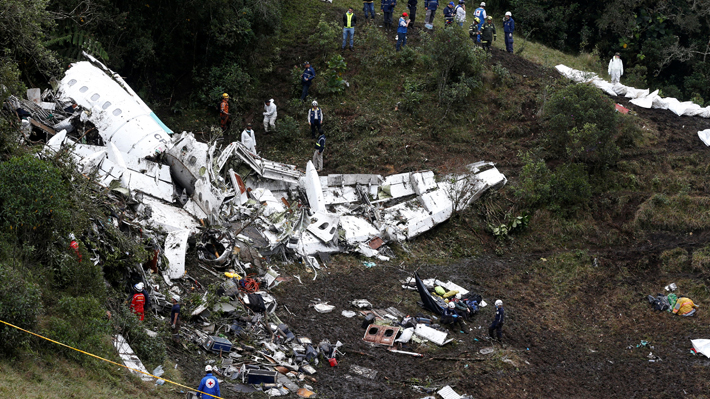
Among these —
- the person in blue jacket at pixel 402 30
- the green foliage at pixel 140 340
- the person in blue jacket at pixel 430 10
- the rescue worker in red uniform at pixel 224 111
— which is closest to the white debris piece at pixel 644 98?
the person in blue jacket at pixel 430 10

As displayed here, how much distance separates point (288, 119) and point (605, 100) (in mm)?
8933

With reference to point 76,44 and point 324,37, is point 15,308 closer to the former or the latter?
point 76,44

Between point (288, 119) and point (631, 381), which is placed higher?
point (288, 119)

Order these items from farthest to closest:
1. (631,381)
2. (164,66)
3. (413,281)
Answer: (164,66) < (413,281) < (631,381)

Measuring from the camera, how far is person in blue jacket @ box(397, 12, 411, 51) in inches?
829

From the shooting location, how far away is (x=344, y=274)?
14.2m

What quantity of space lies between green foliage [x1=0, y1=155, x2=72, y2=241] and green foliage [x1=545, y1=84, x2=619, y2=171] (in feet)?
40.5

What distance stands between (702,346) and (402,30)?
13391mm

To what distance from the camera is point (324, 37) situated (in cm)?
2147

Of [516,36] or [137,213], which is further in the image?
[516,36]

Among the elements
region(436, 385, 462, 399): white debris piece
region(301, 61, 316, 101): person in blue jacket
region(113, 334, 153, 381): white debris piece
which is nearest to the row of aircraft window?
region(301, 61, 316, 101): person in blue jacket

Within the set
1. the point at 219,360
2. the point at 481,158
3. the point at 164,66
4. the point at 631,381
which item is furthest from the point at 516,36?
the point at 219,360

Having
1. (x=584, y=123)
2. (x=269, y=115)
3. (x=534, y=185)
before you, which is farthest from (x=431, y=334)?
(x=269, y=115)

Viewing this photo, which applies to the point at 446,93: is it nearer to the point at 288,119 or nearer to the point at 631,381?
the point at 288,119
